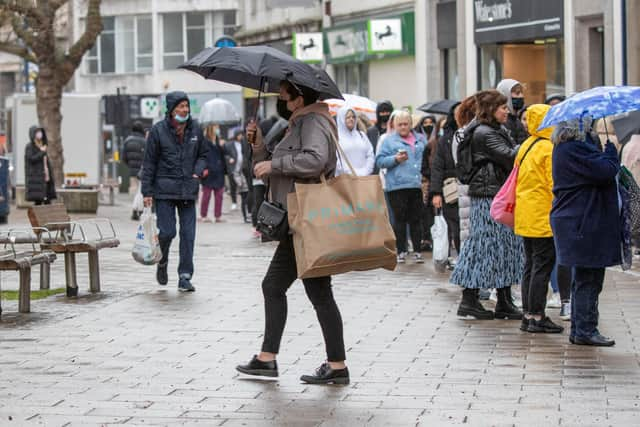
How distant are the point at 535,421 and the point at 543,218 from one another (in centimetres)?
370

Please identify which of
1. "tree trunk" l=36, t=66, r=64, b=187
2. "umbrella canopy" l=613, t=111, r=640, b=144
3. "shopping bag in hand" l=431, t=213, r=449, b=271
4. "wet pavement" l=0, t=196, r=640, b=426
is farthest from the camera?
"tree trunk" l=36, t=66, r=64, b=187

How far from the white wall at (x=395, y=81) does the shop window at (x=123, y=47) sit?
3207 centimetres

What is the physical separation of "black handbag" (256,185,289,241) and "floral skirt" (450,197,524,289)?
346 centimetres

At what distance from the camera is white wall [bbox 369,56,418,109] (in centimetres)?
3616

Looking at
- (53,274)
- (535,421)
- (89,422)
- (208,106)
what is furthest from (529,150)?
(208,106)

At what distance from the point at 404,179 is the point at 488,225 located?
5.92m

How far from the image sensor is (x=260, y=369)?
9.07 meters

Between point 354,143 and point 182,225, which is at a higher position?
point 354,143

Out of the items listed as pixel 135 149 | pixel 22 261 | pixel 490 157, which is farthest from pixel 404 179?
pixel 135 149

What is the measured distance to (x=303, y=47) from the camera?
40594 mm

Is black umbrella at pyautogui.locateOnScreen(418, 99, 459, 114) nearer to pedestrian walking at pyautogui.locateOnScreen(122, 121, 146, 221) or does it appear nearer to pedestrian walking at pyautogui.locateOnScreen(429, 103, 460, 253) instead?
pedestrian walking at pyautogui.locateOnScreen(429, 103, 460, 253)

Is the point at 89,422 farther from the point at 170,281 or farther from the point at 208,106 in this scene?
the point at 208,106

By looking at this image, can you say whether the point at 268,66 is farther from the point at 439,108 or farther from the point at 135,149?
the point at 135,149

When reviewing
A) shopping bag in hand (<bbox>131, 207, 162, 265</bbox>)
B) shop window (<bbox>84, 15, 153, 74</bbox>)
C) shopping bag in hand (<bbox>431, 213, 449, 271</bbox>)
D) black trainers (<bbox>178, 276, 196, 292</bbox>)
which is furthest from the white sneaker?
shop window (<bbox>84, 15, 153, 74</bbox>)
